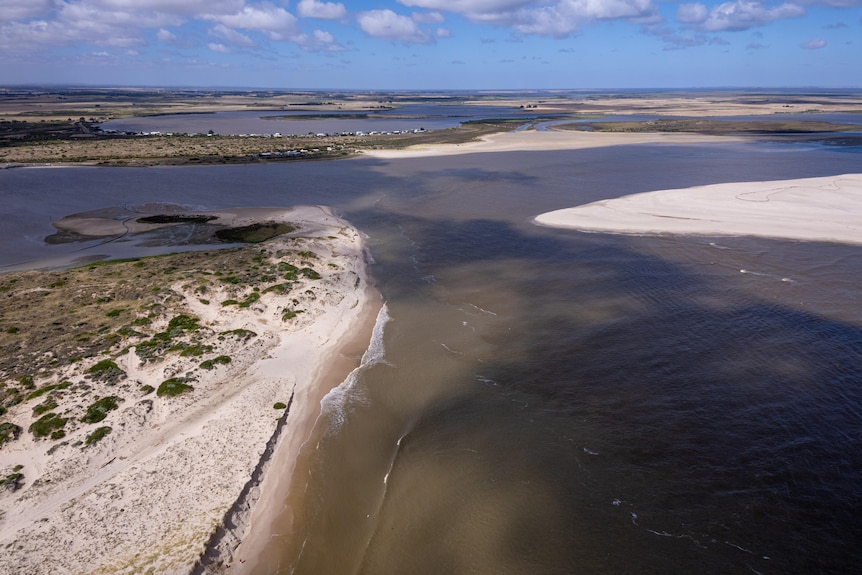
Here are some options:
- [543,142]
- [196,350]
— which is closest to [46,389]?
[196,350]

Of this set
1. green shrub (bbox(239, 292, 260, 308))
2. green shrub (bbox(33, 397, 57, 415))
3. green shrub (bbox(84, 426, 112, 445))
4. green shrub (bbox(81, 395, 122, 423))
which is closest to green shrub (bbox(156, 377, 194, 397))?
green shrub (bbox(81, 395, 122, 423))

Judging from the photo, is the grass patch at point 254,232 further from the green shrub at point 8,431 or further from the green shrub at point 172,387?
the green shrub at point 8,431

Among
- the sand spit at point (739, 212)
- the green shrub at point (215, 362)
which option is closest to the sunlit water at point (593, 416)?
the sand spit at point (739, 212)

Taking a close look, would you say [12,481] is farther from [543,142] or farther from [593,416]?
[543,142]

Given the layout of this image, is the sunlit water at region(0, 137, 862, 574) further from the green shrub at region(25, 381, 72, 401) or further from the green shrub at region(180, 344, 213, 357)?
the green shrub at region(25, 381, 72, 401)

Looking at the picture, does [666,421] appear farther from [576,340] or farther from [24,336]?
[24,336]
